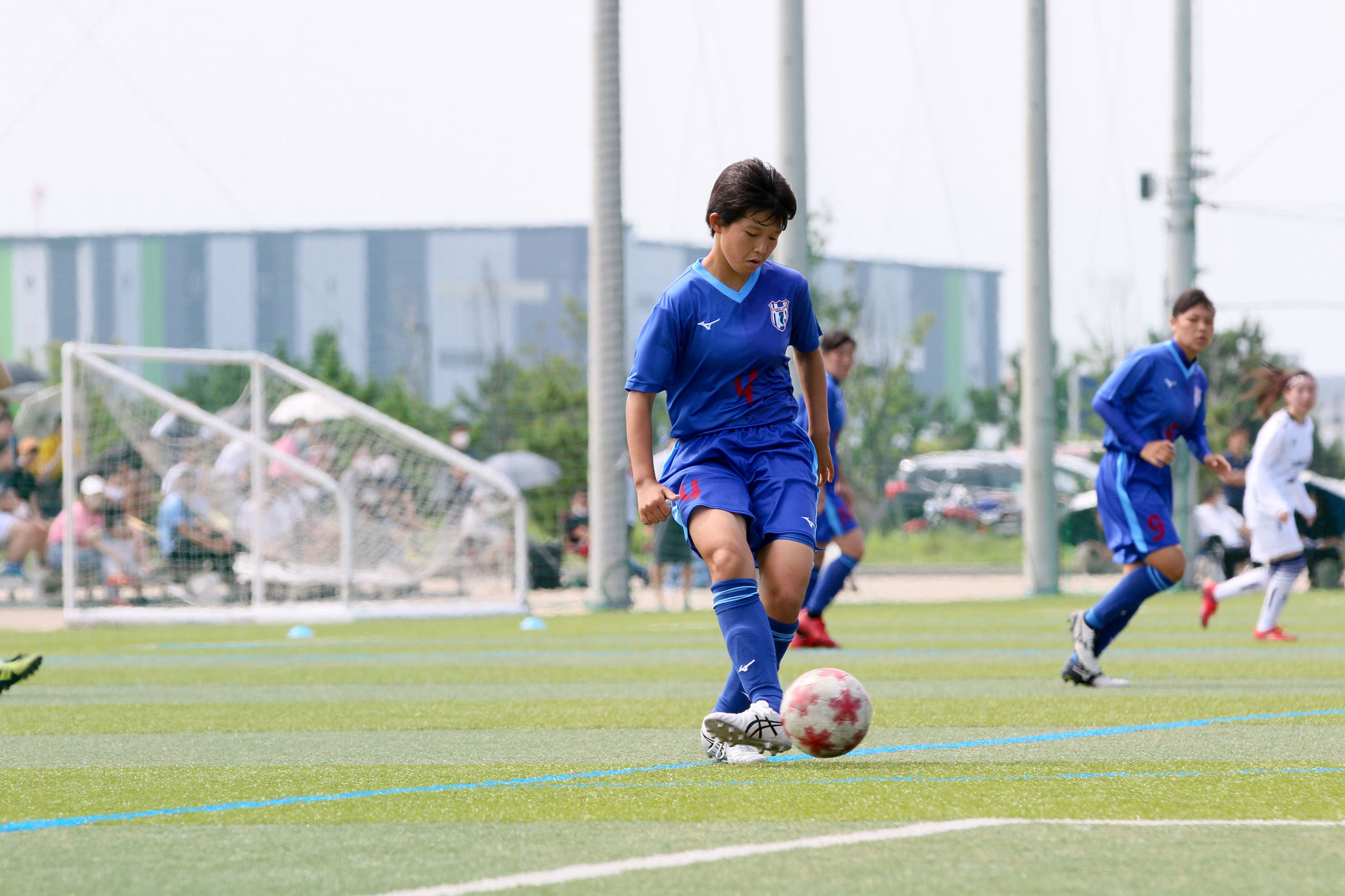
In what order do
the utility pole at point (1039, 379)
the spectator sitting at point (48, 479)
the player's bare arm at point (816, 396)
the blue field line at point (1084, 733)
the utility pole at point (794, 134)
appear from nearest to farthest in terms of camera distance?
the blue field line at point (1084, 733), the player's bare arm at point (816, 396), the utility pole at point (794, 134), the spectator sitting at point (48, 479), the utility pole at point (1039, 379)

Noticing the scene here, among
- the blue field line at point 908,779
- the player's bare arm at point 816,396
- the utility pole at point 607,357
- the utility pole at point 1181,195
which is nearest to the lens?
the blue field line at point 908,779

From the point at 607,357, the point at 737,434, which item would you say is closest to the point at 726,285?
the point at 737,434

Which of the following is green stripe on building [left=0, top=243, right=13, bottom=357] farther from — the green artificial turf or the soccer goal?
the green artificial turf

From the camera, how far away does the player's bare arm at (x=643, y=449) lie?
17.8 feet

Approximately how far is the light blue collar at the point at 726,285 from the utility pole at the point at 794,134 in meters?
12.6

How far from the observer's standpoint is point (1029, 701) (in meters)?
7.62

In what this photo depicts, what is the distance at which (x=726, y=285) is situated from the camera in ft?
18.4

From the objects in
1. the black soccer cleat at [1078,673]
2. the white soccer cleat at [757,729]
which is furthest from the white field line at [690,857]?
the black soccer cleat at [1078,673]

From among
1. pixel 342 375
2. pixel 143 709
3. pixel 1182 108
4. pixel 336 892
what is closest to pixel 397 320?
pixel 342 375

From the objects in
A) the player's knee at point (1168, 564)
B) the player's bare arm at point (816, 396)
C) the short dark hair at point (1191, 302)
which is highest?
the short dark hair at point (1191, 302)

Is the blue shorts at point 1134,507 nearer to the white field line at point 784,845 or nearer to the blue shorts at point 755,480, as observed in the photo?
the blue shorts at point 755,480

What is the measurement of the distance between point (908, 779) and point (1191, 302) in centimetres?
445

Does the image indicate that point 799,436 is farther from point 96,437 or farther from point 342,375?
point 342,375

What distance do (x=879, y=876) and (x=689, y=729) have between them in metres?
3.14
